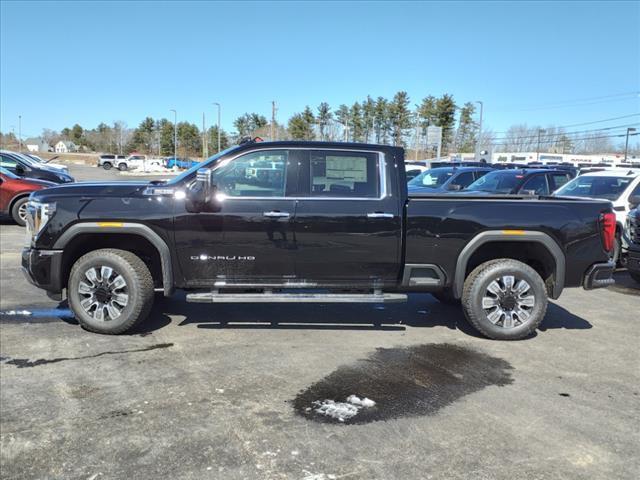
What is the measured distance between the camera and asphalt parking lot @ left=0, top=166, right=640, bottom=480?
3.16 m

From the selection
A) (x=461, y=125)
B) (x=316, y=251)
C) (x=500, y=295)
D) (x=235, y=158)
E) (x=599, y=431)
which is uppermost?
(x=461, y=125)

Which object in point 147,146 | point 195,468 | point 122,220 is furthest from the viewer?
point 147,146

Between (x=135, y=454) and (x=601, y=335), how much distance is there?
4.92 meters

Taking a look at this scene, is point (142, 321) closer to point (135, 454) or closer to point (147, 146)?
point (135, 454)

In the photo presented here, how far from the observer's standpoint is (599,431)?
11.9ft

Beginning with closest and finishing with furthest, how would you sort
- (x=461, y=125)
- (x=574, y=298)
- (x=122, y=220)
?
(x=122, y=220)
(x=574, y=298)
(x=461, y=125)

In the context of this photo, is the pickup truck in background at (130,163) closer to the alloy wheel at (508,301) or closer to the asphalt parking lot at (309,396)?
the asphalt parking lot at (309,396)

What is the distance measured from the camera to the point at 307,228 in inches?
207

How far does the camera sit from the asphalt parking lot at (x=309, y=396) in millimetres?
3160

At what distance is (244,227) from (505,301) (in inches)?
108

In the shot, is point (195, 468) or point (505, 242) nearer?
point (195, 468)

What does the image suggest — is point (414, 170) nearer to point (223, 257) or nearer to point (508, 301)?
point (508, 301)

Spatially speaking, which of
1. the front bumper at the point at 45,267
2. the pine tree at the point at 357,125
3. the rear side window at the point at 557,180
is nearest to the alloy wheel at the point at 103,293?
the front bumper at the point at 45,267

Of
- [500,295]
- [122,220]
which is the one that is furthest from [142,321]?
[500,295]
